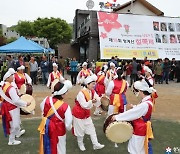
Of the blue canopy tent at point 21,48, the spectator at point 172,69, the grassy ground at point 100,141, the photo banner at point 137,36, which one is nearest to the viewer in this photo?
the grassy ground at point 100,141

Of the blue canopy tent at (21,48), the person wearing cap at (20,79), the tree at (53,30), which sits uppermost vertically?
the tree at (53,30)

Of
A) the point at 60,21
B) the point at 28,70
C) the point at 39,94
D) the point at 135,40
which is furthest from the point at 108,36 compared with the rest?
the point at 60,21

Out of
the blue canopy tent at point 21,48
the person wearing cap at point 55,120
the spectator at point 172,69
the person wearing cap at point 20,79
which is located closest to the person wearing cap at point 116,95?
the person wearing cap at point 55,120

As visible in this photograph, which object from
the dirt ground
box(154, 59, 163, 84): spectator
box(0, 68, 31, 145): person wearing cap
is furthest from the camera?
box(154, 59, 163, 84): spectator

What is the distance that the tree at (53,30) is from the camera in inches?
1476

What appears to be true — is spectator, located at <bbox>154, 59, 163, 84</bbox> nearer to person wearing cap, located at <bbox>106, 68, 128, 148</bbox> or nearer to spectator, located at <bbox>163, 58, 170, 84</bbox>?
spectator, located at <bbox>163, 58, 170, 84</bbox>

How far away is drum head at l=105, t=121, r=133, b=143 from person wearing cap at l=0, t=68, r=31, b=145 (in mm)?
1922

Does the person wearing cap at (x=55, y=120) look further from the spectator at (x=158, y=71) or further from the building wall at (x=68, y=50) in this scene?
the building wall at (x=68, y=50)

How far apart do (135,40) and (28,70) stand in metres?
7.55

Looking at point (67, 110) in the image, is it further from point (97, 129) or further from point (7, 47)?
point (7, 47)

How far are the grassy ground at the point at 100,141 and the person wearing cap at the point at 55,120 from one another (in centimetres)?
126

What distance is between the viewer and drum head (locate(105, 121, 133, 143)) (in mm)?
4027

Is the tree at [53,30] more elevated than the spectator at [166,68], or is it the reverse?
the tree at [53,30]

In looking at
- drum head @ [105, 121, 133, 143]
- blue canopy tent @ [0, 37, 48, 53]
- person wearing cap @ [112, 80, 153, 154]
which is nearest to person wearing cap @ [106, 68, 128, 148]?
drum head @ [105, 121, 133, 143]
